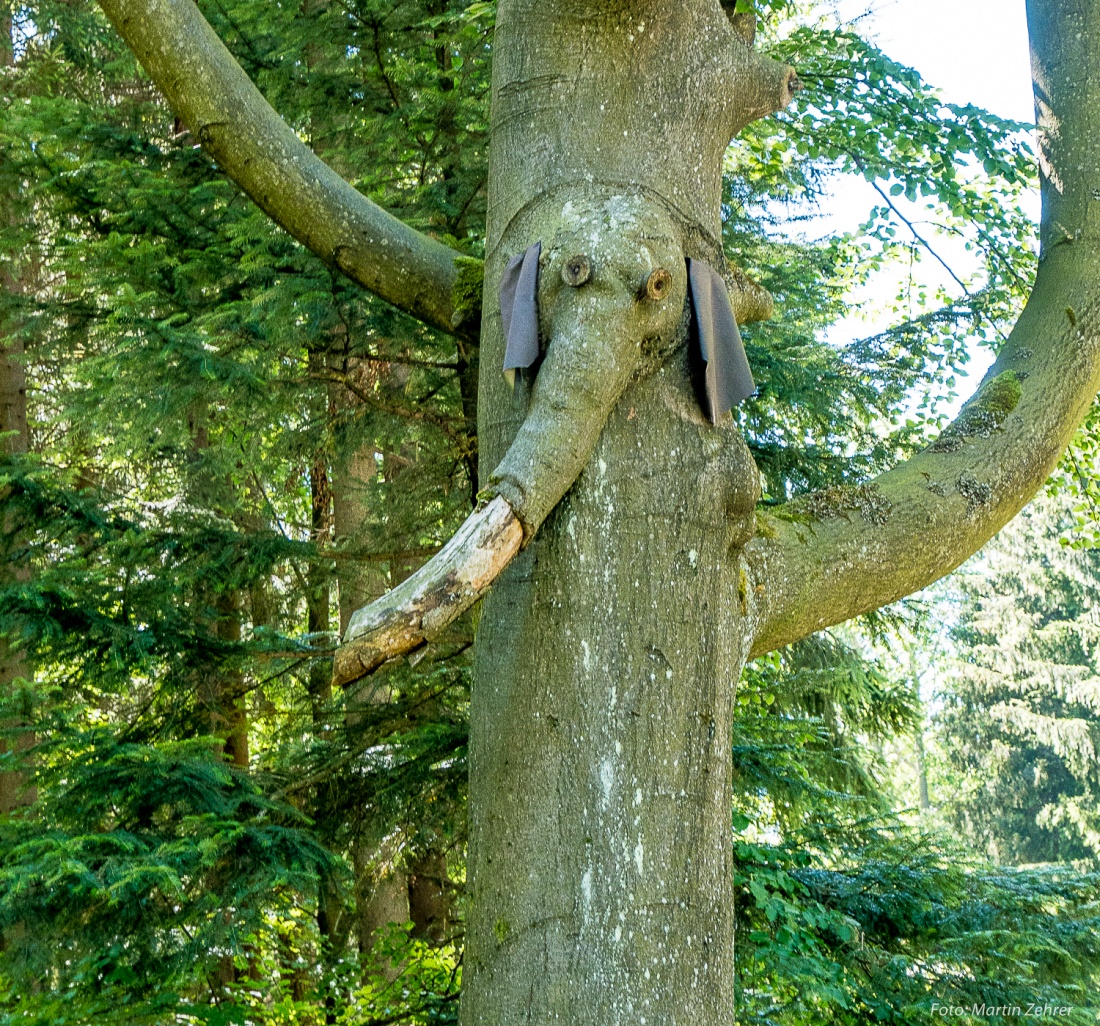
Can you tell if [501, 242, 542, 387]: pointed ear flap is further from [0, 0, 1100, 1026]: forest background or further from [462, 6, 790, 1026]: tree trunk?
[0, 0, 1100, 1026]: forest background

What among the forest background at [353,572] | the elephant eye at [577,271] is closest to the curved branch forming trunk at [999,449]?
the forest background at [353,572]

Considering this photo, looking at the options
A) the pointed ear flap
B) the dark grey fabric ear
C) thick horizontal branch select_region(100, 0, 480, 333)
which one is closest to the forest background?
thick horizontal branch select_region(100, 0, 480, 333)

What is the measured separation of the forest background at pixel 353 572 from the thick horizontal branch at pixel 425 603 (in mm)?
1366

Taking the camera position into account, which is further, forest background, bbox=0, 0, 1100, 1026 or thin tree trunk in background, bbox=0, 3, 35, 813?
thin tree trunk in background, bbox=0, 3, 35, 813

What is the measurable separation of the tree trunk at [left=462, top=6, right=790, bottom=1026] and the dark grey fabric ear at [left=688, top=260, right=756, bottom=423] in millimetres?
56

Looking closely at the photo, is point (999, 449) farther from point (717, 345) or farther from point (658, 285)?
point (658, 285)

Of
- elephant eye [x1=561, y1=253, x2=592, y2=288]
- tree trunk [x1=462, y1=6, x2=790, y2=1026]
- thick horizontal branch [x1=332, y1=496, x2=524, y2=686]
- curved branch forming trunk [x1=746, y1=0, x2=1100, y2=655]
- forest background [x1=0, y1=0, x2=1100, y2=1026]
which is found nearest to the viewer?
thick horizontal branch [x1=332, y1=496, x2=524, y2=686]

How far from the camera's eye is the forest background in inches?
148

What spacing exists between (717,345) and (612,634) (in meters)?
0.80

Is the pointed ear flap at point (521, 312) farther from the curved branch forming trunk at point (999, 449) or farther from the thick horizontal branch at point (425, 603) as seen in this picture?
the curved branch forming trunk at point (999, 449)

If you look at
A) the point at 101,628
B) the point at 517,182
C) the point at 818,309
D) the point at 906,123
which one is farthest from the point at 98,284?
the point at 818,309

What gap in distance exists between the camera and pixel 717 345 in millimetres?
2637

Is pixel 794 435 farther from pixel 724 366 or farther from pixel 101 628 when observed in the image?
pixel 101 628

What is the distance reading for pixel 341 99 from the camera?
5859 millimetres
